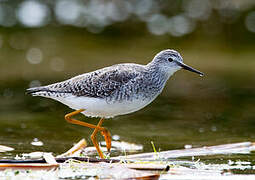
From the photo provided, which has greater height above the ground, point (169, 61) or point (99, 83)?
point (169, 61)

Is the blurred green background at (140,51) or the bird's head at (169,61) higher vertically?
the blurred green background at (140,51)

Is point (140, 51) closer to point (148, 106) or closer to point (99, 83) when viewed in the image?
point (148, 106)

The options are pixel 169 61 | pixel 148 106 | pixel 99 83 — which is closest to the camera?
pixel 99 83

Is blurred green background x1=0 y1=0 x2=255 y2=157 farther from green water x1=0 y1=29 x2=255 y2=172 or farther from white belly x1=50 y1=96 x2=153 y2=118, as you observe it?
white belly x1=50 y1=96 x2=153 y2=118

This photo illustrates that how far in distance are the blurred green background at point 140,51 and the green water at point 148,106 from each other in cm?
3

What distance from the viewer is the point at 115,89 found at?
335 inches

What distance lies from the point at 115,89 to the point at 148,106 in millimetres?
5120

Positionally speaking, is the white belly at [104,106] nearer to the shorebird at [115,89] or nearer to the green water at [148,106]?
the shorebird at [115,89]

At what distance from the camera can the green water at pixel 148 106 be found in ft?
34.0

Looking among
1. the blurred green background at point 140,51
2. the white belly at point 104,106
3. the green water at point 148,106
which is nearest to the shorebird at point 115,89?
the white belly at point 104,106

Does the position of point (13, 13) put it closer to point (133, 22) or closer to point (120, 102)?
point (133, 22)

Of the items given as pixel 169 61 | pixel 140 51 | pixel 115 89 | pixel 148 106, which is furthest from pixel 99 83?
pixel 140 51

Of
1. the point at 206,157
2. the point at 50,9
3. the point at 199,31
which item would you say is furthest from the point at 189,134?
the point at 50,9

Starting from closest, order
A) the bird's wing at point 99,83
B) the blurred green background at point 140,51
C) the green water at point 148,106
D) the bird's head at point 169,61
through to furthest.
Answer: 1. the bird's wing at point 99,83
2. the bird's head at point 169,61
3. the green water at point 148,106
4. the blurred green background at point 140,51
